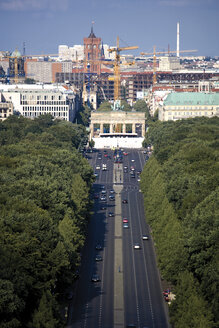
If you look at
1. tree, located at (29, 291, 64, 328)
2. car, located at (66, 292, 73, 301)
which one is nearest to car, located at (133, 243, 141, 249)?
car, located at (66, 292, 73, 301)

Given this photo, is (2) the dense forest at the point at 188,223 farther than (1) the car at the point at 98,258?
No

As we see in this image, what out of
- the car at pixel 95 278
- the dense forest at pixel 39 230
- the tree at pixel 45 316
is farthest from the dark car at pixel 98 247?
the tree at pixel 45 316

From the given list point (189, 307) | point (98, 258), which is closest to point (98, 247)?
point (98, 258)

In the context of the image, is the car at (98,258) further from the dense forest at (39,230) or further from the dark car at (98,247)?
the dark car at (98,247)

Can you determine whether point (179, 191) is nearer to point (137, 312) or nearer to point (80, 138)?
point (137, 312)

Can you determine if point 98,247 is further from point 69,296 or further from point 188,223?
point 69,296

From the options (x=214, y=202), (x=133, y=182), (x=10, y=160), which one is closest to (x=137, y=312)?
(x=214, y=202)

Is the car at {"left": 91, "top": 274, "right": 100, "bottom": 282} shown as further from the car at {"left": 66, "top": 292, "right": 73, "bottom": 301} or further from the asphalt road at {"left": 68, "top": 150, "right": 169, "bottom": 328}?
the car at {"left": 66, "top": 292, "right": 73, "bottom": 301}
